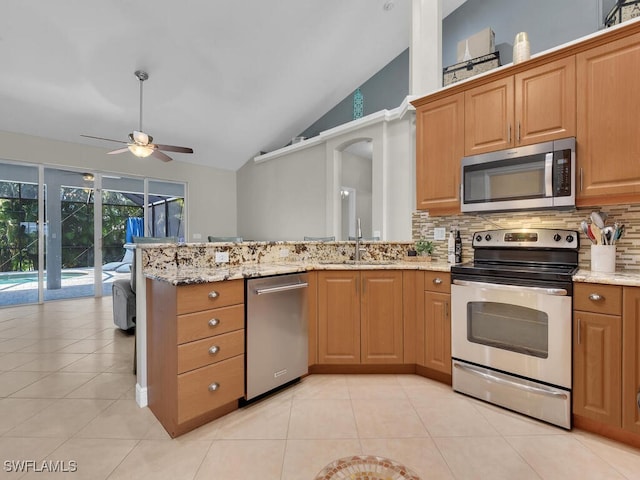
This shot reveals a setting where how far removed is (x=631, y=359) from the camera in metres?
1.53

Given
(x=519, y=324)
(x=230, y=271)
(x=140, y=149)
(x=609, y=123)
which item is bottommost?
(x=519, y=324)

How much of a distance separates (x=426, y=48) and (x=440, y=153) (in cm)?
129

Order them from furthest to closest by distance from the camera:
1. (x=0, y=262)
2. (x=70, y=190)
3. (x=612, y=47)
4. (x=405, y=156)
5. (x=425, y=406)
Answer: (x=70, y=190) < (x=0, y=262) < (x=405, y=156) < (x=425, y=406) < (x=612, y=47)

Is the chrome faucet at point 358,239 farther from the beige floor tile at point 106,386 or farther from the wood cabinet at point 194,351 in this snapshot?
the beige floor tile at point 106,386

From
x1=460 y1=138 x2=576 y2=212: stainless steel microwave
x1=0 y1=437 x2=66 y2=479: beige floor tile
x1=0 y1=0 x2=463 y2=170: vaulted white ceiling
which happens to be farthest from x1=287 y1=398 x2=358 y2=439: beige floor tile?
x1=0 y1=0 x2=463 y2=170: vaulted white ceiling

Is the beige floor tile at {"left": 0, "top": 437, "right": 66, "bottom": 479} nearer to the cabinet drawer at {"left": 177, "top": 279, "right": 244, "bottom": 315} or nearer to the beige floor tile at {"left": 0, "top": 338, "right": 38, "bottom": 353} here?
the cabinet drawer at {"left": 177, "top": 279, "right": 244, "bottom": 315}

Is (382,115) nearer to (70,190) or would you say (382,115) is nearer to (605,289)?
(605,289)

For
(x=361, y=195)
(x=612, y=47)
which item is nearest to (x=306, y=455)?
(x=612, y=47)

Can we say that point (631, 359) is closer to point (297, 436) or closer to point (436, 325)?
point (436, 325)

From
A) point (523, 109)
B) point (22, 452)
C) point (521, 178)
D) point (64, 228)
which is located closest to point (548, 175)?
point (521, 178)

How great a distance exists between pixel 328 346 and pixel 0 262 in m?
5.55

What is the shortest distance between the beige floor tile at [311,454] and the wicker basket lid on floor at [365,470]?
0.12 ft

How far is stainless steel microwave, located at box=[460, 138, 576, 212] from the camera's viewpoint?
74.9 inches

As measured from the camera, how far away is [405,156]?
441cm
